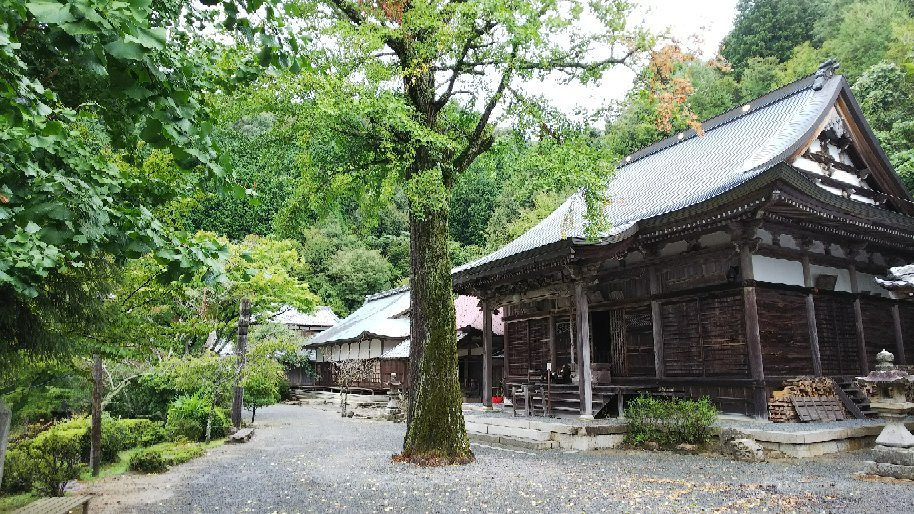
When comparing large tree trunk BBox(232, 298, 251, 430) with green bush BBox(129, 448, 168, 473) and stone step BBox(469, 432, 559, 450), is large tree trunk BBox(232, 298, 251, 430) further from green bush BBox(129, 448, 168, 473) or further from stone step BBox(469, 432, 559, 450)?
stone step BBox(469, 432, 559, 450)

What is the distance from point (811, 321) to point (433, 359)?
8.03 metres

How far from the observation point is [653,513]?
227 inches

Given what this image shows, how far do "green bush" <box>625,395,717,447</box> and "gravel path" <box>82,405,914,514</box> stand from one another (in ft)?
1.56

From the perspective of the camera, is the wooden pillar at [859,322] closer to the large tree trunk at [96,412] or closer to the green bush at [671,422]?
the green bush at [671,422]

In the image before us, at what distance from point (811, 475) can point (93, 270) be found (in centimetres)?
892

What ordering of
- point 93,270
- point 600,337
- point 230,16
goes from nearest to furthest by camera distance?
point 230,16
point 93,270
point 600,337

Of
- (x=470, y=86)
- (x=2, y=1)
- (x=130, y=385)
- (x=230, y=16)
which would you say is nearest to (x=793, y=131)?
(x=470, y=86)

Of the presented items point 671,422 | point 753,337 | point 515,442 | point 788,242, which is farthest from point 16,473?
point 788,242

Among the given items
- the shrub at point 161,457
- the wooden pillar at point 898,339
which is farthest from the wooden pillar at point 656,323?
the shrub at point 161,457

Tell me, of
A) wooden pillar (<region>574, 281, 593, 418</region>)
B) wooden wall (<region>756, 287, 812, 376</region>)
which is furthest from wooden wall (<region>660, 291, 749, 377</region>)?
wooden pillar (<region>574, 281, 593, 418</region>)

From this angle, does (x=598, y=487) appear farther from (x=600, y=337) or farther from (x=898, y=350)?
(x=898, y=350)

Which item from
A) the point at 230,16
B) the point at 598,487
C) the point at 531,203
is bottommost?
the point at 598,487

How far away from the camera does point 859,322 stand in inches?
485

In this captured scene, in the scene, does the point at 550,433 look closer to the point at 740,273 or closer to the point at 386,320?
the point at 740,273
